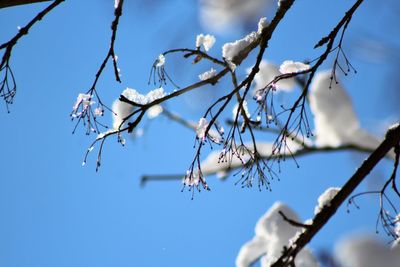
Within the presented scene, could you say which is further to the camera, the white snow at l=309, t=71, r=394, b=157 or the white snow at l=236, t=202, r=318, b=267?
the white snow at l=309, t=71, r=394, b=157

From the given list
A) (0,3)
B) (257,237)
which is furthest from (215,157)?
(0,3)

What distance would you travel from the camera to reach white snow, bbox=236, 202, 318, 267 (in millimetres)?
2490

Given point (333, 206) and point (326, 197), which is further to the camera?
point (326, 197)

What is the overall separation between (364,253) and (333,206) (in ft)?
0.78

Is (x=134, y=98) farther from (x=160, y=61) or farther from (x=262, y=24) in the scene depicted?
(x=262, y=24)

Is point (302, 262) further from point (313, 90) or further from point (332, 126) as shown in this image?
point (313, 90)

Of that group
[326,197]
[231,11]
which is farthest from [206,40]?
[326,197]

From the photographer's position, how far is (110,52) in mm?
1809

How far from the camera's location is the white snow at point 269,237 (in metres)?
2.49

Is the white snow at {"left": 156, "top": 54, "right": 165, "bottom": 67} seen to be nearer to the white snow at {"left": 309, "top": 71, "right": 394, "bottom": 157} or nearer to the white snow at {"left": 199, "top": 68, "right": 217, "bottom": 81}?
the white snow at {"left": 199, "top": 68, "right": 217, "bottom": 81}

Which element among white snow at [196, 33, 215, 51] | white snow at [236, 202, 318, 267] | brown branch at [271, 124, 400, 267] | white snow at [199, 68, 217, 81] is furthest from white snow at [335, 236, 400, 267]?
white snow at [196, 33, 215, 51]

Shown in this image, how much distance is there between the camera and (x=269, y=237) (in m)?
2.59

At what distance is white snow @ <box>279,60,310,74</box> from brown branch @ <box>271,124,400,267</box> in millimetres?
440

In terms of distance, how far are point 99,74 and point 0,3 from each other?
1.41 feet
